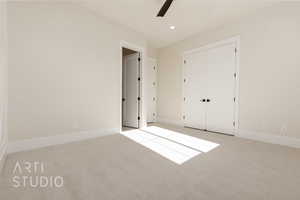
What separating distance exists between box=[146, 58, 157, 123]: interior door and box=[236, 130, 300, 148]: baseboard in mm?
3040

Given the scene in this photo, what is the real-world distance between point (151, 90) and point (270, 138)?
12.7 ft

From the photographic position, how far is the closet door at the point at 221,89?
3857mm

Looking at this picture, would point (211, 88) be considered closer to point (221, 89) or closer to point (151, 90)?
point (221, 89)

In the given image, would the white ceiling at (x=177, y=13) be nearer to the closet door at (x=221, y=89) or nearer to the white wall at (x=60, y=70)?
the white wall at (x=60, y=70)

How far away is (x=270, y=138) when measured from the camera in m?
3.20

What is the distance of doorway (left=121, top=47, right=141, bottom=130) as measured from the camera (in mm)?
4656

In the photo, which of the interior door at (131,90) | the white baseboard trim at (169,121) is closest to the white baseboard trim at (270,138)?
the white baseboard trim at (169,121)

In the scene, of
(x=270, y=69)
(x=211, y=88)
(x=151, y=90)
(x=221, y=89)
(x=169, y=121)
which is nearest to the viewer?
(x=270, y=69)

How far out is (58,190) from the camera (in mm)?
1508

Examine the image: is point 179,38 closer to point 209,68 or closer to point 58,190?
point 209,68

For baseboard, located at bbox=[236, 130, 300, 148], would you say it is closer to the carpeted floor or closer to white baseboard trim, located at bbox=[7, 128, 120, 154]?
the carpeted floor

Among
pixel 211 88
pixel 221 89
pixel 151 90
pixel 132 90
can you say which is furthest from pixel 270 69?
pixel 151 90

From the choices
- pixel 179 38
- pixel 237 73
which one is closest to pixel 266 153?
pixel 237 73

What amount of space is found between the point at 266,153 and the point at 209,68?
2.55m
